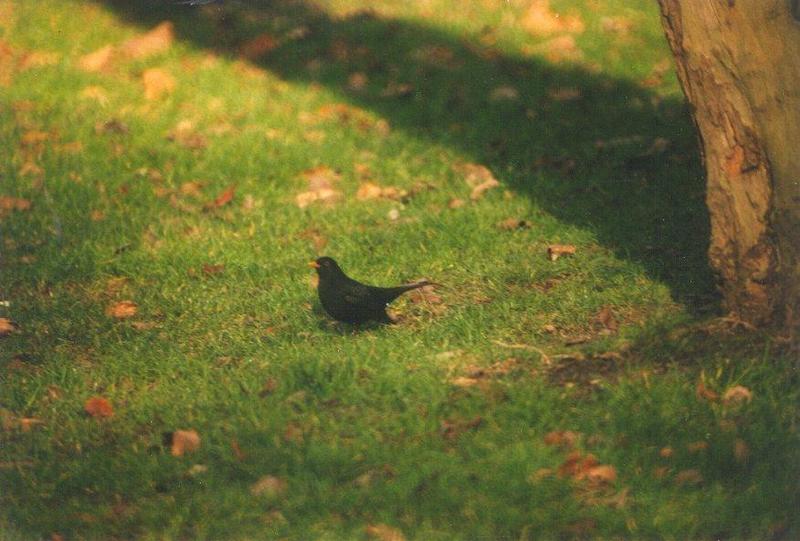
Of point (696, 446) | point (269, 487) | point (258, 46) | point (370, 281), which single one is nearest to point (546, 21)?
point (258, 46)

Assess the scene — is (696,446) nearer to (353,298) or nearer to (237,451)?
(237,451)

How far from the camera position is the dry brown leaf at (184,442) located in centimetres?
377

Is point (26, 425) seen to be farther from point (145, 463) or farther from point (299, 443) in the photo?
point (299, 443)

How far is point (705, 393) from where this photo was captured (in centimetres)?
376

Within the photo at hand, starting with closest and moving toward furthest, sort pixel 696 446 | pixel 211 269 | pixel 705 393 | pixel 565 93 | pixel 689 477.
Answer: pixel 689 477
pixel 696 446
pixel 705 393
pixel 211 269
pixel 565 93

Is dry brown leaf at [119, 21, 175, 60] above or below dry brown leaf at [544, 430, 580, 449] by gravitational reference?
above

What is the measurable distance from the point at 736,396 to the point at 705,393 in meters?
0.10

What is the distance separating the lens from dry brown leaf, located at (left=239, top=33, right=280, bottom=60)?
8.73m

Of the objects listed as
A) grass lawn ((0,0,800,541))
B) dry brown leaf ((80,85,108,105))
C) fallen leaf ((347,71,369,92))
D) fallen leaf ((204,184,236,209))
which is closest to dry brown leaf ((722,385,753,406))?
grass lawn ((0,0,800,541))

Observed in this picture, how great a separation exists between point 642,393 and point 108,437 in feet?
6.33

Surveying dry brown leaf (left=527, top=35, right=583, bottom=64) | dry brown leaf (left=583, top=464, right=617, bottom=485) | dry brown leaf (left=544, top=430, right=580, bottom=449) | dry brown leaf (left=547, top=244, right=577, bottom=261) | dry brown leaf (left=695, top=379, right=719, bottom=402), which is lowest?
dry brown leaf (left=583, top=464, right=617, bottom=485)

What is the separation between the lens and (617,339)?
13.9 feet

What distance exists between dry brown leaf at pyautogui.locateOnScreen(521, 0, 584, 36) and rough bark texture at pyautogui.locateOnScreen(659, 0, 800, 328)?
4.97 metres

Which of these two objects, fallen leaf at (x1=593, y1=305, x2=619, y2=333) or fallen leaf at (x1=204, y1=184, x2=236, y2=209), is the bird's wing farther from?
fallen leaf at (x1=204, y1=184, x2=236, y2=209)
